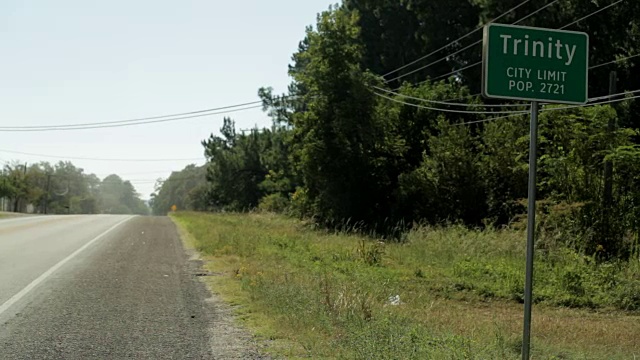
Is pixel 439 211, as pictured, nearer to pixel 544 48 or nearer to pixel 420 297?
pixel 420 297

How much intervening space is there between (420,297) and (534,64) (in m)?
7.19

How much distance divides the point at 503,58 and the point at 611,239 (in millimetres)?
15751

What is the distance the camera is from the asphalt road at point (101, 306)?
23.6 ft

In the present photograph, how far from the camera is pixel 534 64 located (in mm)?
5547

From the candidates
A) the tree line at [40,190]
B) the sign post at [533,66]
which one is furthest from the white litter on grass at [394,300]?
the tree line at [40,190]

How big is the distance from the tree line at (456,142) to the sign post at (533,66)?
14537 millimetres

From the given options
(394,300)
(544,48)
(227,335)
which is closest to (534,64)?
(544,48)

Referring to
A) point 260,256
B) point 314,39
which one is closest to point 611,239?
point 260,256

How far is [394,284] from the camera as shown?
1340 centimetres

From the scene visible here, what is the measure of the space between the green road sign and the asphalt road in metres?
4.12

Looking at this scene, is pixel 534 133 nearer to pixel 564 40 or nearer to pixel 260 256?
pixel 564 40

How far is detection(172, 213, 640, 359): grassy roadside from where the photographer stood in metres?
7.28

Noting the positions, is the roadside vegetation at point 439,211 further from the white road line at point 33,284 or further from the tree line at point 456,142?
the white road line at point 33,284

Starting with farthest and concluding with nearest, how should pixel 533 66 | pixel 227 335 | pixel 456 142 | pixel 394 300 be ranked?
pixel 456 142, pixel 394 300, pixel 227 335, pixel 533 66
